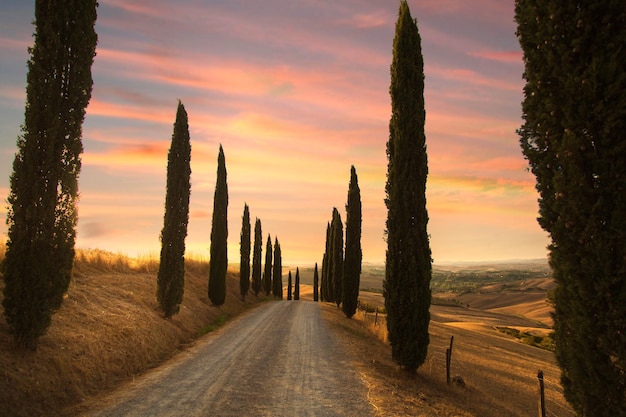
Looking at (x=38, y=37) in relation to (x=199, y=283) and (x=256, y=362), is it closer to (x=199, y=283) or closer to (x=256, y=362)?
(x=256, y=362)

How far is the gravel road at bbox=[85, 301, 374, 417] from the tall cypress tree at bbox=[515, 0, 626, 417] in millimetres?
4600

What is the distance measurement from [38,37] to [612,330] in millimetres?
14504

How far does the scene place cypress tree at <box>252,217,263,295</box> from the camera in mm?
50875

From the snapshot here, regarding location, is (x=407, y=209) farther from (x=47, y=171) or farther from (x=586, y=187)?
(x=47, y=171)

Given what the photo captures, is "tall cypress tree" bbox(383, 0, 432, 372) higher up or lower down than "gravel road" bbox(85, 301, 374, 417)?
higher up

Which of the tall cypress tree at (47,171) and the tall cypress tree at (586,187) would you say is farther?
the tall cypress tree at (47,171)

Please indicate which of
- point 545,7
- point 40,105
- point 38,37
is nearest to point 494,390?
point 545,7

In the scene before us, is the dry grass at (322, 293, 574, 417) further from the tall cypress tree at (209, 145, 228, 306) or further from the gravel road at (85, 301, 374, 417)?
the tall cypress tree at (209, 145, 228, 306)

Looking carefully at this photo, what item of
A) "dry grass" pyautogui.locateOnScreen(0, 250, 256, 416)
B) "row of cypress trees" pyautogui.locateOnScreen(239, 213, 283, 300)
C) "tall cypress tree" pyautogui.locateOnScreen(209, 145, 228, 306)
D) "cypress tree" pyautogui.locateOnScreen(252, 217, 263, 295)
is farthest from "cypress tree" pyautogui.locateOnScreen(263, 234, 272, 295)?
"dry grass" pyautogui.locateOnScreen(0, 250, 256, 416)

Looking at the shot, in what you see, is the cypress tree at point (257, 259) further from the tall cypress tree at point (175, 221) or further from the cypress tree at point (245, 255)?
the tall cypress tree at point (175, 221)

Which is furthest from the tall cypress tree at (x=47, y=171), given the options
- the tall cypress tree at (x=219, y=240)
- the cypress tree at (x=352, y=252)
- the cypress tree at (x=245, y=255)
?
the cypress tree at (x=245, y=255)

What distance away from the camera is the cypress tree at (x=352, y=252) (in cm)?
2773

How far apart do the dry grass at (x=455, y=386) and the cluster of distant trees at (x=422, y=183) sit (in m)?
1.27

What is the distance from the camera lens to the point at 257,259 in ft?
173
